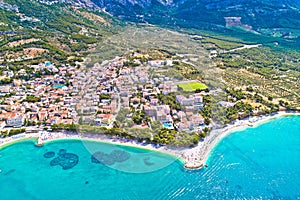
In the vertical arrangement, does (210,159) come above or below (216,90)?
below

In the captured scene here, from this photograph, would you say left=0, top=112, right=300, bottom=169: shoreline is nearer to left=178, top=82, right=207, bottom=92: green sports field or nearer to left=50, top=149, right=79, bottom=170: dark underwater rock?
left=50, top=149, right=79, bottom=170: dark underwater rock

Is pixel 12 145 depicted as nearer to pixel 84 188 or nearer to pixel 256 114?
pixel 84 188

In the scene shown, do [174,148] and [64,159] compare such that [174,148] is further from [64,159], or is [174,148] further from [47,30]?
[47,30]

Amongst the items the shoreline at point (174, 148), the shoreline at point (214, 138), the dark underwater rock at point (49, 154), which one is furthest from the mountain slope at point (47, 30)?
the shoreline at point (214, 138)

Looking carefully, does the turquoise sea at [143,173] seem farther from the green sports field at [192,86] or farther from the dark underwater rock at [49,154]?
the green sports field at [192,86]

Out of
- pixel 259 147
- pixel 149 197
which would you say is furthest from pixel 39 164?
pixel 259 147

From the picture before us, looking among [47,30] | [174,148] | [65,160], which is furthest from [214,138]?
[47,30]

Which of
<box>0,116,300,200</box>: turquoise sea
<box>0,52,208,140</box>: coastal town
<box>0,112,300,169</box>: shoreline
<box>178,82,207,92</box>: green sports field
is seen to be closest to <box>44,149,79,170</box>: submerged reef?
<box>0,116,300,200</box>: turquoise sea
